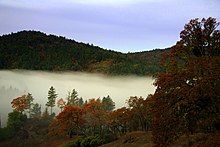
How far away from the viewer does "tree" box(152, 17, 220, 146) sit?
16641 mm

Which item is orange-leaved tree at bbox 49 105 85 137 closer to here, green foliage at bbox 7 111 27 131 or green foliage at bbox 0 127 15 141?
green foliage at bbox 0 127 15 141

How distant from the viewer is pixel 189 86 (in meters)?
17.5

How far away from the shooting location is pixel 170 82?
17891mm

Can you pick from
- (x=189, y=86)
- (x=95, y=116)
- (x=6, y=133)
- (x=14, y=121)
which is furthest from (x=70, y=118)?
(x=189, y=86)

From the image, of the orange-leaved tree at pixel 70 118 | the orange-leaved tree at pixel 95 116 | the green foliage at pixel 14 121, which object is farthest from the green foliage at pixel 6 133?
the orange-leaved tree at pixel 95 116

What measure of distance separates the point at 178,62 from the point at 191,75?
2.32 metres

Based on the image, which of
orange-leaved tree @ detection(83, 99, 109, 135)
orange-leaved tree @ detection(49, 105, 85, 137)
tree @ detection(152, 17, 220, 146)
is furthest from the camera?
orange-leaved tree @ detection(49, 105, 85, 137)

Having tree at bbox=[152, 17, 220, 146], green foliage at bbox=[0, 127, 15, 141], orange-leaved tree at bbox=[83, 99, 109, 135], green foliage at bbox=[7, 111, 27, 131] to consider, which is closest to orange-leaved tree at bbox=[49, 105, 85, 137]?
orange-leaved tree at bbox=[83, 99, 109, 135]

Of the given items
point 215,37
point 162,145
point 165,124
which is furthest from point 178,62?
point 162,145

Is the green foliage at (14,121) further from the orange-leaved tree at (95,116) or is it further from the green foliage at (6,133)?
the orange-leaved tree at (95,116)

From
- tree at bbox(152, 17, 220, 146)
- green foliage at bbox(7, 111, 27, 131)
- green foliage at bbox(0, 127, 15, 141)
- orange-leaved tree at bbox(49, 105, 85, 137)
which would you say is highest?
tree at bbox(152, 17, 220, 146)

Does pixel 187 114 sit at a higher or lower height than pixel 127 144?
higher

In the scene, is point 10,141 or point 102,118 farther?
point 10,141

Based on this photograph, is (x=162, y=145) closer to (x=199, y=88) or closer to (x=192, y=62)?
(x=199, y=88)
